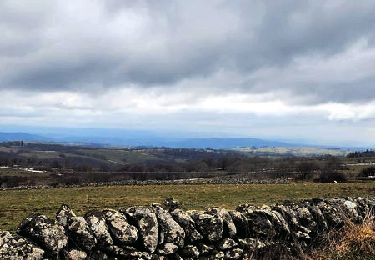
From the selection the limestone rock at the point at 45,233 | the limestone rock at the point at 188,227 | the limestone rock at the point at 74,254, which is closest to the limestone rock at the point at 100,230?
the limestone rock at the point at 74,254

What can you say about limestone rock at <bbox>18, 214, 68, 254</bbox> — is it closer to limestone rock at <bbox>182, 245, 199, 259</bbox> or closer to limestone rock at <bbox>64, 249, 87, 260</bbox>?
limestone rock at <bbox>64, 249, 87, 260</bbox>

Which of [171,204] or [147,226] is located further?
[171,204]

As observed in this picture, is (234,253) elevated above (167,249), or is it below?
below

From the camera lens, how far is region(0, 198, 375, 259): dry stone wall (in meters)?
7.71

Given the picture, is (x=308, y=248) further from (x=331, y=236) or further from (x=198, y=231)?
(x=198, y=231)

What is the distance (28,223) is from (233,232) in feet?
13.3

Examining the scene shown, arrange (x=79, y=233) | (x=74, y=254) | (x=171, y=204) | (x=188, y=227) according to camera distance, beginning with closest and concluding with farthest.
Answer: (x=74, y=254)
(x=79, y=233)
(x=188, y=227)
(x=171, y=204)

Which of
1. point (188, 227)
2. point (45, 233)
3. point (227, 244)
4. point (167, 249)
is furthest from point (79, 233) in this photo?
point (227, 244)

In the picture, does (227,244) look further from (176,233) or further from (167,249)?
(167,249)

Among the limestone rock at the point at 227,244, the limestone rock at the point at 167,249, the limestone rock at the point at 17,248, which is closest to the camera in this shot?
the limestone rock at the point at 17,248

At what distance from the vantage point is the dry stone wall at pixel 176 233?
7711 mm

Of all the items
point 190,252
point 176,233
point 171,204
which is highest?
point 171,204

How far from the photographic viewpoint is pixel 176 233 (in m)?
8.98

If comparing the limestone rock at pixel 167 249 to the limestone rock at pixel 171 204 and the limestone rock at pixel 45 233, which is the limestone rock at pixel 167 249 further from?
the limestone rock at pixel 45 233
